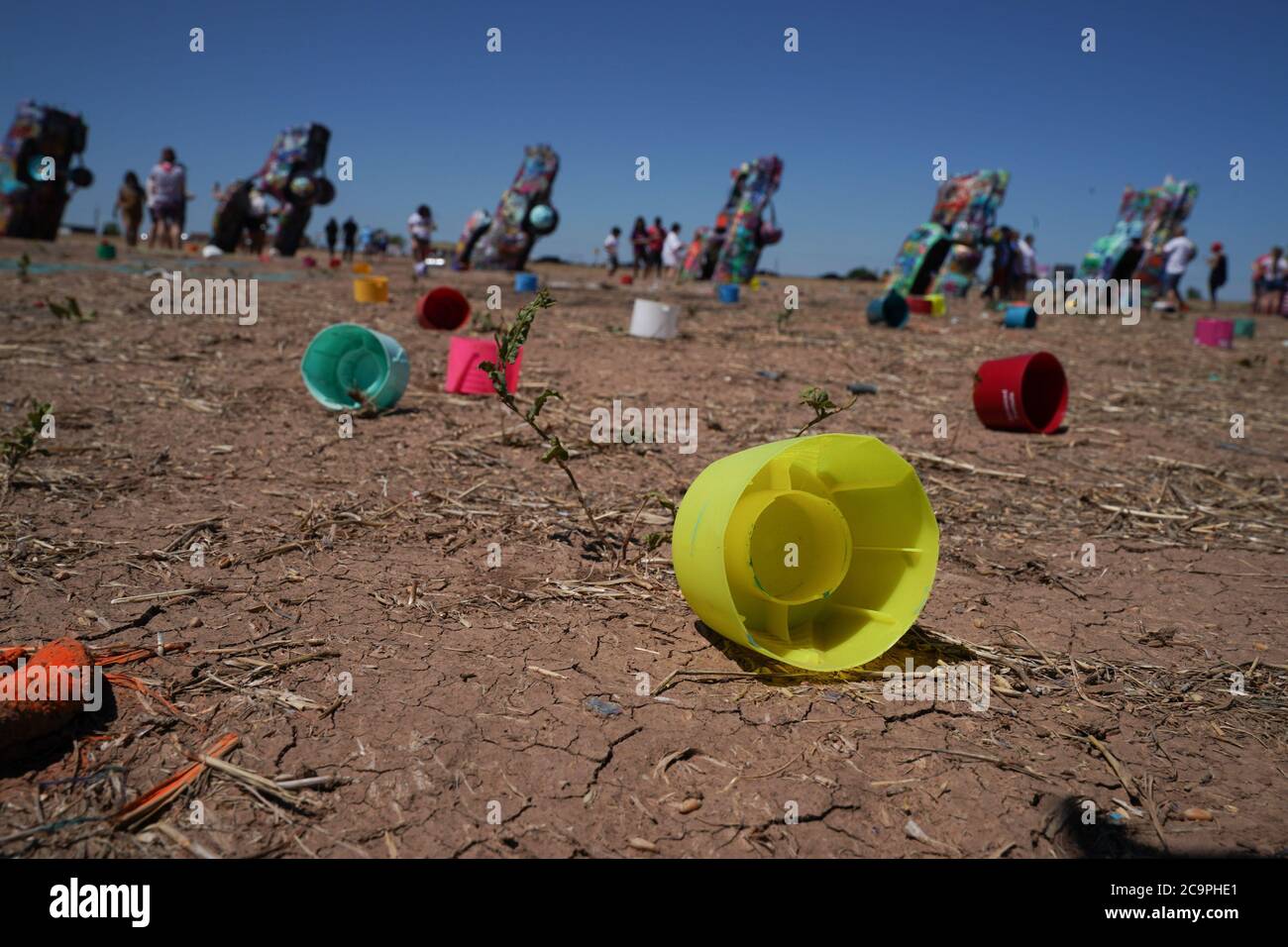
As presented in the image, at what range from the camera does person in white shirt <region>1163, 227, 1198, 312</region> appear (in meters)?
17.2

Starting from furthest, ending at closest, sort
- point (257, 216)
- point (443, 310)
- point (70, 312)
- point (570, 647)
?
point (257, 216)
point (443, 310)
point (70, 312)
point (570, 647)

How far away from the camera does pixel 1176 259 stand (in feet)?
57.3

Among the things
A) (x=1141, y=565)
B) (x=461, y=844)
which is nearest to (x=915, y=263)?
(x=1141, y=565)

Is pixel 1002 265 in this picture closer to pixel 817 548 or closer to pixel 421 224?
pixel 421 224

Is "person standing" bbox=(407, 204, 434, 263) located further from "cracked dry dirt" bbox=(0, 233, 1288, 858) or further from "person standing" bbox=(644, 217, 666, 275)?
"cracked dry dirt" bbox=(0, 233, 1288, 858)

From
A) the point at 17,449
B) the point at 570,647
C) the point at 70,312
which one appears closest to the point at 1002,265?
the point at 70,312

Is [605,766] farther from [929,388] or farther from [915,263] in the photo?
[915,263]

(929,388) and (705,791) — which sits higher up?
(929,388)

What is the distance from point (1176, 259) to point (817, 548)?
19365mm

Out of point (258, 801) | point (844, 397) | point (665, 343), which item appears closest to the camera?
point (258, 801)

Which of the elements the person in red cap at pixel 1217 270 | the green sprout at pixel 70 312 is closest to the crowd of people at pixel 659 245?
the person in red cap at pixel 1217 270

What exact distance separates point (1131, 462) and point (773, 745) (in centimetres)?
391

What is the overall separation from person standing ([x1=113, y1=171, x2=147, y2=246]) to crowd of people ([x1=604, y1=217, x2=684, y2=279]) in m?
12.0

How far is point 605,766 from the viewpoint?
77.4 inches
